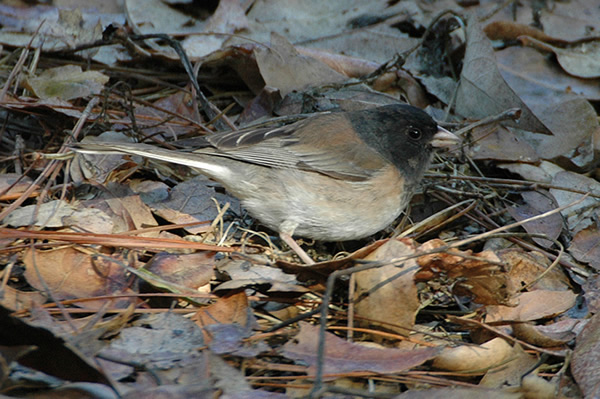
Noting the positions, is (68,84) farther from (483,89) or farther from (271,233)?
(483,89)

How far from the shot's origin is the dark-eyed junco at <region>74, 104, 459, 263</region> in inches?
127

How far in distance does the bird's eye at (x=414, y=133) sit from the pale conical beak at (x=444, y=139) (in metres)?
0.09

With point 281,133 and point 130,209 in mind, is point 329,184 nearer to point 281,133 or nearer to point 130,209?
point 281,133

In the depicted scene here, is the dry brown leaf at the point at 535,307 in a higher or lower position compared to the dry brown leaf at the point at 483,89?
lower

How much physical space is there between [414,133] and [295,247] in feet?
3.25

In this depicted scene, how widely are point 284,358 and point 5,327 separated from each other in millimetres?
999

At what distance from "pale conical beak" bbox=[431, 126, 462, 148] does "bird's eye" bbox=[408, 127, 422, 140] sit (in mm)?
93

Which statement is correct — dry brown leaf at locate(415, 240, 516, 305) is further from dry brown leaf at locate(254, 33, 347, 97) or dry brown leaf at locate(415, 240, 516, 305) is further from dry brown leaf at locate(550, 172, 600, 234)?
dry brown leaf at locate(254, 33, 347, 97)

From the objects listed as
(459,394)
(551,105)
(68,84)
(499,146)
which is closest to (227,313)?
(459,394)

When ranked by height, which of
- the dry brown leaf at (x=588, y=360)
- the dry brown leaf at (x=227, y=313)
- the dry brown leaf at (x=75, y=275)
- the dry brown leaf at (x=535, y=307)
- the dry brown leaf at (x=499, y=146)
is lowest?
the dry brown leaf at (x=535, y=307)

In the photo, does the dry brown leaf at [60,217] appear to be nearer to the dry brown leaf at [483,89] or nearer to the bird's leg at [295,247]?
the bird's leg at [295,247]

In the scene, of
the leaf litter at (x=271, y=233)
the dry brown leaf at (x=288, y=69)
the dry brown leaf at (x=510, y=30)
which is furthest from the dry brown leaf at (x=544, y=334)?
the dry brown leaf at (x=510, y=30)

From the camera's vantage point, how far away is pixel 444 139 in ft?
11.4

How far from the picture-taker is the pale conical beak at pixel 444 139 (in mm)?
3441
